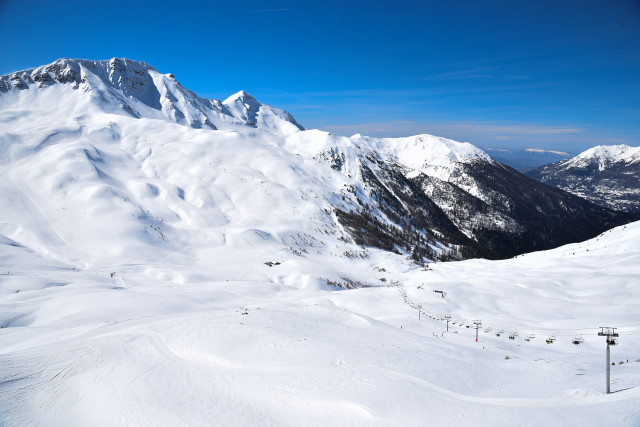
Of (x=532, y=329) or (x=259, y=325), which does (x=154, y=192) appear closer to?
(x=259, y=325)

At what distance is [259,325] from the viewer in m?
19.4

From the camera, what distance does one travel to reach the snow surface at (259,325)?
11148 millimetres

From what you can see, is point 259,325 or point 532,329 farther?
point 532,329

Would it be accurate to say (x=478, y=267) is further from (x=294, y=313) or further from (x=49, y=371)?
(x=49, y=371)

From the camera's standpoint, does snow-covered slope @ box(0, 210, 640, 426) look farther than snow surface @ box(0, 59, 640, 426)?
No

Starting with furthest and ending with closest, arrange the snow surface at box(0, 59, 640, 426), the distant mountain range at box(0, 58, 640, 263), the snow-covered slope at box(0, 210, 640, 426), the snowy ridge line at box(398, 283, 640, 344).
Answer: the distant mountain range at box(0, 58, 640, 263) → the snowy ridge line at box(398, 283, 640, 344) → the snow surface at box(0, 59, 640, 426) → the snow-covered slope at box(0, 210, 640, 426)

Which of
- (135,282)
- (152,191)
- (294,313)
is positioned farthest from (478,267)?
(152,191)

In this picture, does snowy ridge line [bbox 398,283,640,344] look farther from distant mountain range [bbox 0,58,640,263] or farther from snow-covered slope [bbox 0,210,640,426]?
distant mountain range [bbox 0,58,640,263]

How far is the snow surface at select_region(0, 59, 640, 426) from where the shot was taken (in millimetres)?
11148

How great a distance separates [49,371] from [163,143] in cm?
12563

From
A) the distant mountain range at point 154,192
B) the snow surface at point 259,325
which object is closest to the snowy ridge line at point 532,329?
the snow surface at point 259,325

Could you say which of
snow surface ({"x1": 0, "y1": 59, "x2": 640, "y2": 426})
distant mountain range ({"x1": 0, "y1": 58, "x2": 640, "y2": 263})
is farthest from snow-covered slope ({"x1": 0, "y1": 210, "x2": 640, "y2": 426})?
distant mountain range ({"x1": 0, "y1": 58, "x2": 640, "y2": 263})

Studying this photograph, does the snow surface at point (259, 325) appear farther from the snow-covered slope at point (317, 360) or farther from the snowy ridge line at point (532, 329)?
the snowy ridge line at point (532, 329)

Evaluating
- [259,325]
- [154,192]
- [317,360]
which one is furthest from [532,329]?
[154,192]
